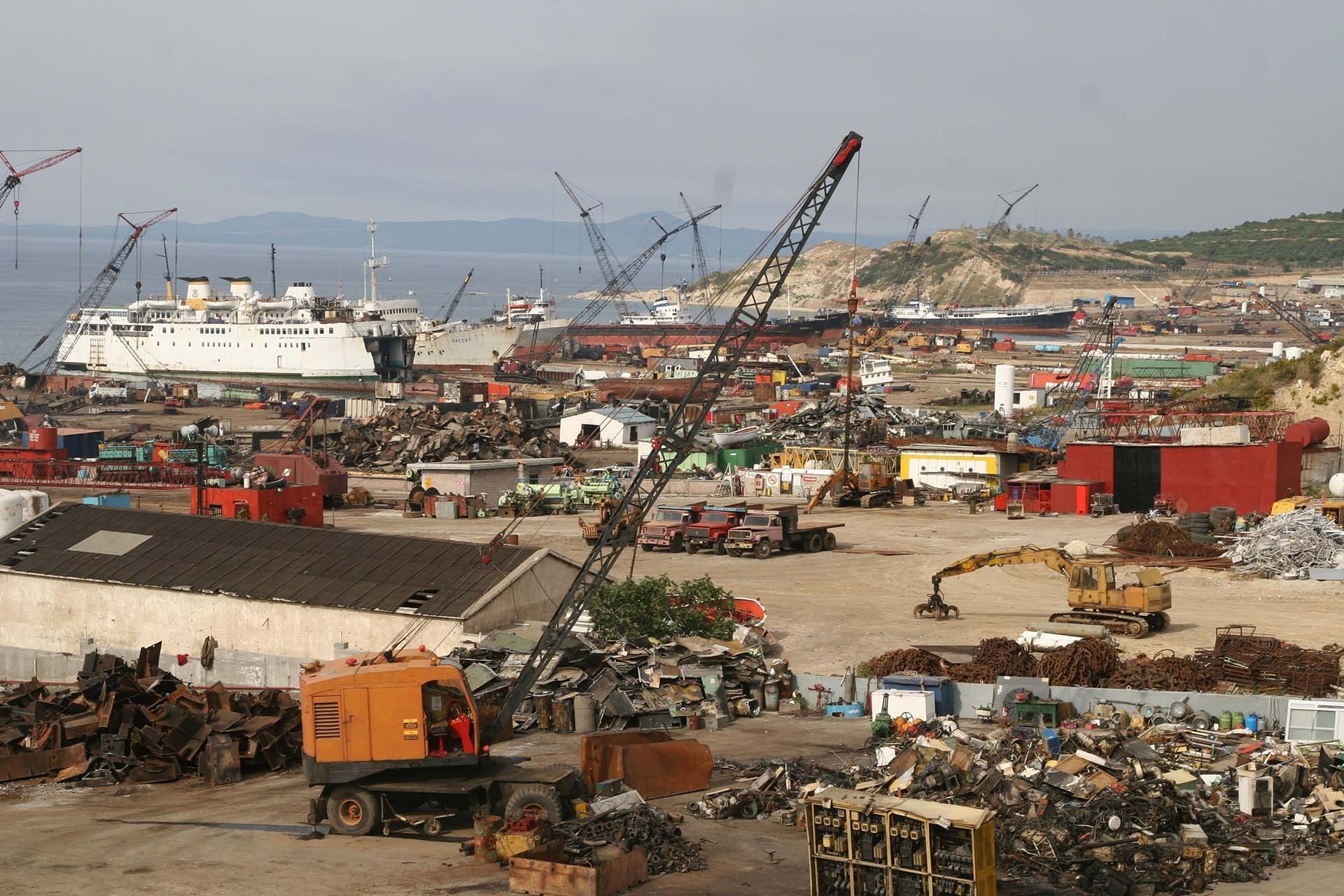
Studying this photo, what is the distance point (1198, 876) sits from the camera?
1488 centimetres

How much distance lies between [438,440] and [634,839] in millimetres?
47021

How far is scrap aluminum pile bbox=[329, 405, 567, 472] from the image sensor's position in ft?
200

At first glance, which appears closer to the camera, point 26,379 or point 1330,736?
point 1330,736

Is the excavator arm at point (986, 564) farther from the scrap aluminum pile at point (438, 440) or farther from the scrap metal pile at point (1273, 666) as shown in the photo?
the scrap aluminum pile at point (438, 440)

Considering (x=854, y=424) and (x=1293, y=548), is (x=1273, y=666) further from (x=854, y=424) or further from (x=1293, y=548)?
(x=854, y=424)

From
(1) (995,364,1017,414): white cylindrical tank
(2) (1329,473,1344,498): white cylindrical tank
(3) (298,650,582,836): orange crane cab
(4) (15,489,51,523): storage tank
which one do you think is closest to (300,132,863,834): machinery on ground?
(3) (298,650,582,836): orange crane cab

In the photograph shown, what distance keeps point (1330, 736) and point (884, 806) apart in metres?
9.00

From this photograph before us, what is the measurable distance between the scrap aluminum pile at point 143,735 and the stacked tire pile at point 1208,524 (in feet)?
84.8

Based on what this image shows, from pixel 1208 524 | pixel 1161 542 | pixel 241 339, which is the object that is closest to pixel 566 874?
pixel 1161 542

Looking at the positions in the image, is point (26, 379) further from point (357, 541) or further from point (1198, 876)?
point (1198, 876)

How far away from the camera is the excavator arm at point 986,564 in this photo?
32.1 metres

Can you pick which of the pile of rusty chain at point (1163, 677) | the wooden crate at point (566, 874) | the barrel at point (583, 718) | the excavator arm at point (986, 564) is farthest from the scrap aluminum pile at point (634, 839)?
the excavator arm at point (986, 564)

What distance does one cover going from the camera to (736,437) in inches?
2522

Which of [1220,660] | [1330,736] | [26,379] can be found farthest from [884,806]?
[26,379]
